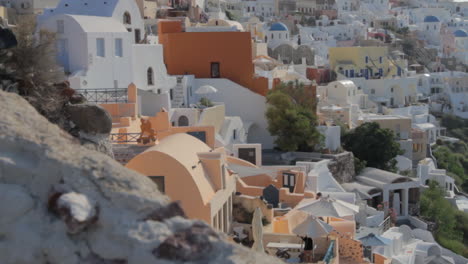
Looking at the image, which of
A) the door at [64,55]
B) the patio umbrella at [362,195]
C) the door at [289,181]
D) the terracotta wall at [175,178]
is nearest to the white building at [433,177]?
the patio umbrella at [362,195]

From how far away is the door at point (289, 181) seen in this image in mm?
19181

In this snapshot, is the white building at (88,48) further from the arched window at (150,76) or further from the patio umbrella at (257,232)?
the patio umbrella at (257,232)

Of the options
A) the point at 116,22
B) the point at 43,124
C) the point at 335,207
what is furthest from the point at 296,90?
the point at 43,124

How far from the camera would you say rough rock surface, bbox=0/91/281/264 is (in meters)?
4.69

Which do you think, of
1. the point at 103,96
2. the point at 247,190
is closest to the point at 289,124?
the point at 103,96

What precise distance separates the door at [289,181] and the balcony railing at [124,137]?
5.17 m

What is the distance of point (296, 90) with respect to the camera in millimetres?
28719

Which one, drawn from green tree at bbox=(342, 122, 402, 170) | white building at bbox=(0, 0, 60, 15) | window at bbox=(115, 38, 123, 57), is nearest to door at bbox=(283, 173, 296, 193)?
window at bbox=(115, 38, 123, 57)

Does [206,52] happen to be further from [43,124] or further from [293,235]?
[43,124]

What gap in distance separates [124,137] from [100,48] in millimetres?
7548

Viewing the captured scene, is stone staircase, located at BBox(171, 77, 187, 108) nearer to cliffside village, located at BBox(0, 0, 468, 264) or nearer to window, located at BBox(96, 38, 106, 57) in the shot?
cliffside village, located at BBox(0, 0, 468, 264)

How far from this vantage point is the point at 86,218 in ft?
15.5

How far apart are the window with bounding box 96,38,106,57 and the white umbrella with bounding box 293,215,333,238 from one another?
1087 cm

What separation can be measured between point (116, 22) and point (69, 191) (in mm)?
19380
